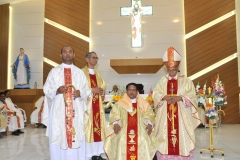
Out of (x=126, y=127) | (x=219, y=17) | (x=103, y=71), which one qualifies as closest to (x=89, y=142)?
(x=126, y=127)

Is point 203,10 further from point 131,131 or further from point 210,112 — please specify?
point 131,131

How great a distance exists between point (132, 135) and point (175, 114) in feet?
2.33

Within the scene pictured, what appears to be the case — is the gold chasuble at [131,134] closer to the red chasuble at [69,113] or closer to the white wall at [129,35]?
the red chasuble at [69,113]

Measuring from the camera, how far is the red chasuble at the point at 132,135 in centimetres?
333

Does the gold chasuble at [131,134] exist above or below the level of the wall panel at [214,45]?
below

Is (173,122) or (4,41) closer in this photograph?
(173,122)

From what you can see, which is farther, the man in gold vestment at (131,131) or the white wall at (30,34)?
the white wall at (30,34)

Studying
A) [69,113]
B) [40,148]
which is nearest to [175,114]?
[69,113]

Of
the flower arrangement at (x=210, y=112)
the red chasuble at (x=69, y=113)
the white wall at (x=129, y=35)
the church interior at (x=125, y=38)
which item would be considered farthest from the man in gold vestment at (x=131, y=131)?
the white wall at (x=129, y=35)

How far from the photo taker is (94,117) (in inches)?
155

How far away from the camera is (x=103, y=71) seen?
9.88 metres

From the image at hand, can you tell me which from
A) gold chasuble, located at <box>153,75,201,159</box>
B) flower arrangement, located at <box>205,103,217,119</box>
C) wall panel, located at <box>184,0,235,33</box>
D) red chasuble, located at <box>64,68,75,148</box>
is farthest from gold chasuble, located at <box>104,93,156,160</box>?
wall panel, located at <box>184,0,235,33</box>

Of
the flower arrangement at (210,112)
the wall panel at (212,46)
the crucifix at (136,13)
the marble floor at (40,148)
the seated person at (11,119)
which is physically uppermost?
the crucifix at (136,13)

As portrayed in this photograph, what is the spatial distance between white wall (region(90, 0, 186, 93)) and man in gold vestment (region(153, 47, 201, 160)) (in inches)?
236
